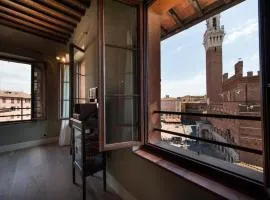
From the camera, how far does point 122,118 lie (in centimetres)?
210

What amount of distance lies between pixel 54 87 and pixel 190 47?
420cm

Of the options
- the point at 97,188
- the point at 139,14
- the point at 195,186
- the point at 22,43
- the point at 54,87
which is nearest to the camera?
the point at 195,186

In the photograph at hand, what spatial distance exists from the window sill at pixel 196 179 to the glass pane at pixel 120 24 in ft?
3.89

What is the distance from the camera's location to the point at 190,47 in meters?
2.33

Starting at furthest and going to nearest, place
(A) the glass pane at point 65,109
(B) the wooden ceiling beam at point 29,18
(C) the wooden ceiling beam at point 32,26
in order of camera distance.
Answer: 1. (A) the glass pane at point 65,109
2. (C) the wooden ceiling beam at point 32,26
3. (B) the wooden ceiling beam at point 29,18

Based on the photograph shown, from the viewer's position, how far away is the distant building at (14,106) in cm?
455

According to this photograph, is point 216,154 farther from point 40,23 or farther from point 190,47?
point 40,23

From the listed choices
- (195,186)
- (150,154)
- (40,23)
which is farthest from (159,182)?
(40,23)

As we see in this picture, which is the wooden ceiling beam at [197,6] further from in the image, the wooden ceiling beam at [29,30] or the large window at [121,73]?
the wooden ceiling beam at [29,30]

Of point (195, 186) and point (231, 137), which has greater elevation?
point (231, 137)

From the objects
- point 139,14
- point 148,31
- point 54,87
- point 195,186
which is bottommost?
point 195,186

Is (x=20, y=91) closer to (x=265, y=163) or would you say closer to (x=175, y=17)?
(x=175, y=17)

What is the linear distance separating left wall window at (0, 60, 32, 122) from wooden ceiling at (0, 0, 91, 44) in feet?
3.21

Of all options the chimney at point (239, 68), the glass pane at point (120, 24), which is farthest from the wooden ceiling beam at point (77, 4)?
the chimney at point (239, 68)
